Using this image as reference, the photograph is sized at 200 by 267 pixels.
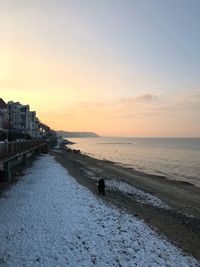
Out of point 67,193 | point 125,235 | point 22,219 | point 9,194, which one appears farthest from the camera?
point 67,193

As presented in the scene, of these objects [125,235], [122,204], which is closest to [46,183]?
[122,204]

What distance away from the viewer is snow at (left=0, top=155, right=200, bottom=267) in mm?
12335

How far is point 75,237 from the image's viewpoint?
14398mm

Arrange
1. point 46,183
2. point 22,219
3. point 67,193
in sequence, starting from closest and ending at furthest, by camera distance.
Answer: point 22,219 < point 67,193 < point 46,183

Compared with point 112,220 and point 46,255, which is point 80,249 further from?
point 112,220

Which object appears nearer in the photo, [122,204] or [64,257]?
[64,257]

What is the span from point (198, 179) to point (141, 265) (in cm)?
3894

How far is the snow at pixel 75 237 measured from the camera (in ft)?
40.5

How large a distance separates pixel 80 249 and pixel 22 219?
486cm

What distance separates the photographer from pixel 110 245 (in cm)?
1377

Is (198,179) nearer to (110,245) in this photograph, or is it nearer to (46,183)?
(46,183)

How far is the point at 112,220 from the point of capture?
17.2 meters

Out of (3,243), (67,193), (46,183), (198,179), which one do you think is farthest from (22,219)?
(198,179)

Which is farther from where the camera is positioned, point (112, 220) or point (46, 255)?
point (112, 220)
